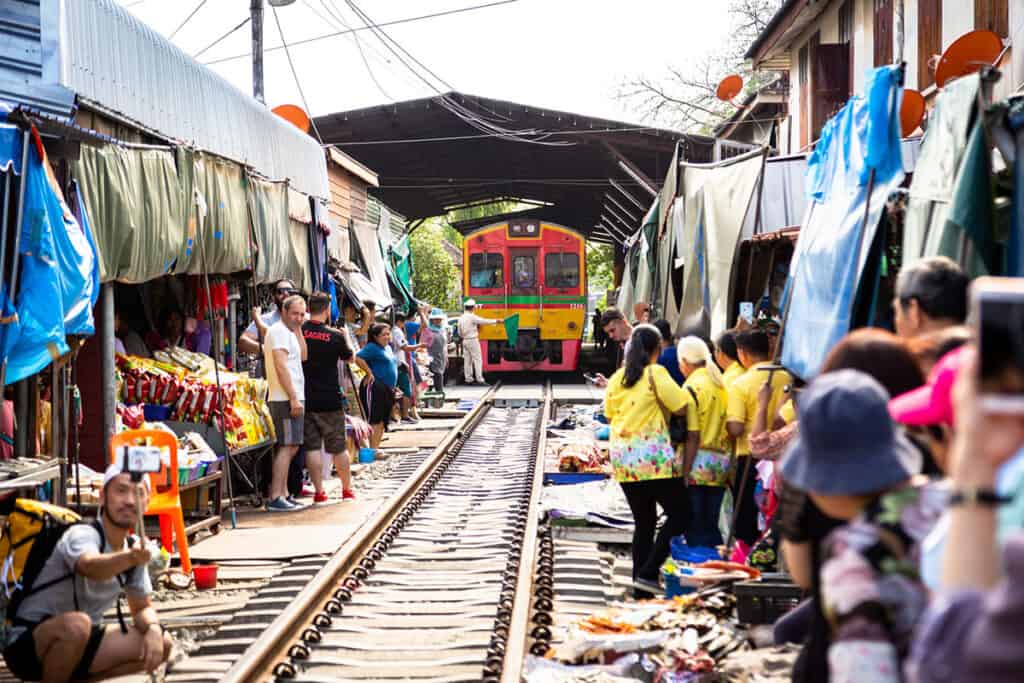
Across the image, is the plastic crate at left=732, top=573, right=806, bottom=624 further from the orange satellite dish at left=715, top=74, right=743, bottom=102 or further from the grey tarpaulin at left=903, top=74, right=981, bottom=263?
the orange satellite dish at left=715, top=74, right=743, bottom=102

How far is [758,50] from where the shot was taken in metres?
20.9

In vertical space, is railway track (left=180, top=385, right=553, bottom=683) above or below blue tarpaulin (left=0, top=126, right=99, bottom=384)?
below

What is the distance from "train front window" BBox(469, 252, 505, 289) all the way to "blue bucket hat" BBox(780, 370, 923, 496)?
24874mm

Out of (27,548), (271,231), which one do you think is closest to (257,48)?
(271,231)

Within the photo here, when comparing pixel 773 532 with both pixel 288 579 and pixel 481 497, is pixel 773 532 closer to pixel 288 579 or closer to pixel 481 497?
pixel 288 579

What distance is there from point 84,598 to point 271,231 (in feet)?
27.3

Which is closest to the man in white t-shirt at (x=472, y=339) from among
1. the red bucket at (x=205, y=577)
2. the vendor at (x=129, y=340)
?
the vendor at (x=129, y=340)

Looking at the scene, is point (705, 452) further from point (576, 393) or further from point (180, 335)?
point (576, 393)

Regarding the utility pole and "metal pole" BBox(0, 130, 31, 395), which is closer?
"metal pole" BBox(0, 130, 31, 395)

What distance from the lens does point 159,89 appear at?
11.2 m

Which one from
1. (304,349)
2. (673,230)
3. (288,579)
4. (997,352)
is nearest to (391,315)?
(673,230)

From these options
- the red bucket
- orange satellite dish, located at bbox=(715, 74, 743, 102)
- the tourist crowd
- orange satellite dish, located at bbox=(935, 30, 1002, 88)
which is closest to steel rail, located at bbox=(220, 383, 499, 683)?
the red bucket

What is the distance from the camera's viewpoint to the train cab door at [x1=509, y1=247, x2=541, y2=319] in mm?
27250

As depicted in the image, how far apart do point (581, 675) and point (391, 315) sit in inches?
611
